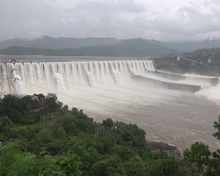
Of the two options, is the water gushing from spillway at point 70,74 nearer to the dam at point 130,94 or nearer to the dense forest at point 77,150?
the dam at point 130,94

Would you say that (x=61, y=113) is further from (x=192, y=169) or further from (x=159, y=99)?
(x=159, y=99)

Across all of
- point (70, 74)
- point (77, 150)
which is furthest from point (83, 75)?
point (77, 150)

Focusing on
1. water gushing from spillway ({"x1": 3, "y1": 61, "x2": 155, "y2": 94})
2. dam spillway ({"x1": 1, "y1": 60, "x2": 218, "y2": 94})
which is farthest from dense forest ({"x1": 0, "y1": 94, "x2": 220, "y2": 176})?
water gushing from spillway ({"x1": 3, "y1": 61, "x2": 155, "y2": 94})

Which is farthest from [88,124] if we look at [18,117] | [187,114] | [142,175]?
[187,114]

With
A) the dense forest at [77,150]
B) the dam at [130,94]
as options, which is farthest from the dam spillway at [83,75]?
the dense forest at [77,150]

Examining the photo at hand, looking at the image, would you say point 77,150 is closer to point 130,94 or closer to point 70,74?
point 70,74

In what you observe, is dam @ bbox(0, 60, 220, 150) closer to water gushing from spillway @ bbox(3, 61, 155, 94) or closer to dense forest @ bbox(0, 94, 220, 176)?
water gushing from spillway @ bbox(3, 61, 155, 94)

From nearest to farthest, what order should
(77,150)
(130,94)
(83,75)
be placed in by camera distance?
(77,150)
(130,94)
(83,75)
